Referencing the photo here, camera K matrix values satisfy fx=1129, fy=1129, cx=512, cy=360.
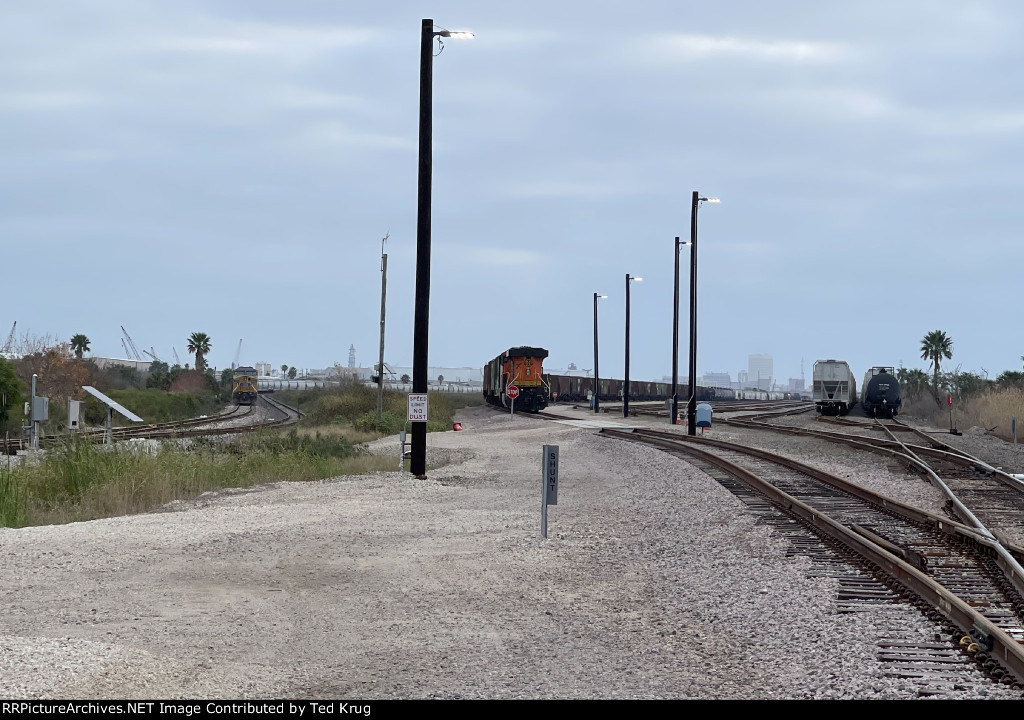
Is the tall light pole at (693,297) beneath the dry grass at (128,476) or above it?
above

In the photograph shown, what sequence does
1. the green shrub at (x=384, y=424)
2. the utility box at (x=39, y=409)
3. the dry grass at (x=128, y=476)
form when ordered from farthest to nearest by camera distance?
1. the green shrub at (x=384, y=424)
2. the utility box at (x=39, y=409)
3. the dry grass at (x=128, y=476)

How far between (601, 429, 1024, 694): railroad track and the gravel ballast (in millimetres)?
279

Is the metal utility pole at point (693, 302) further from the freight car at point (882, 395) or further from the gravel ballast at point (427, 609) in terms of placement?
the gravel ballast at point (427, 609)

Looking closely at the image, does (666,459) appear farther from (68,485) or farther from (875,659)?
(875,659)

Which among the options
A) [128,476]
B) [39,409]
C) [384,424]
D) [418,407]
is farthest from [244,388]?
[128,476]

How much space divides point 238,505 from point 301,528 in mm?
3647

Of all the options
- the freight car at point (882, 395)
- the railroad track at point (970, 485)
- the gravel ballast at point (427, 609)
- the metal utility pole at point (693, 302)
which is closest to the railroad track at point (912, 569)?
the gravel ballast at point (427, 609)

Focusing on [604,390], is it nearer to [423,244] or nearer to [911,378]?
[911,378]

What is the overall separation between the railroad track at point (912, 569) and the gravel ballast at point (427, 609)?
0.28 metres

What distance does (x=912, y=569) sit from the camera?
9.77 metres

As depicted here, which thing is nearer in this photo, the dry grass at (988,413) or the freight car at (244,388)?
the dry grass at (988,413)

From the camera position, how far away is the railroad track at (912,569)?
7.25m

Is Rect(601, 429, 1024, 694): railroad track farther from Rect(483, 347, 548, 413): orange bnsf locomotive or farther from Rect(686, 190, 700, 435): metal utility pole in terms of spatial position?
Rect(483, 347, 548, 413): orange bnsf locomotive

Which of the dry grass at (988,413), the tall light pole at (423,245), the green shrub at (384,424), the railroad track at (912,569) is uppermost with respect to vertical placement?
the tall light pole at (423,245)
